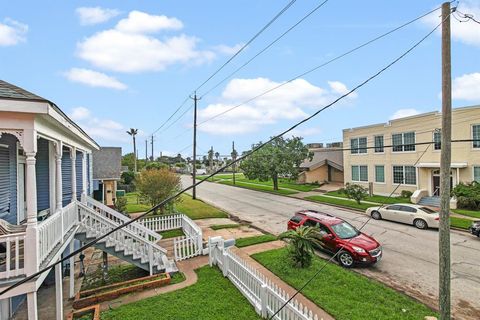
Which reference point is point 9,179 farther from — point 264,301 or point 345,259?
point 345,259

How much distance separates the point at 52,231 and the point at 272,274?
6.61 metres

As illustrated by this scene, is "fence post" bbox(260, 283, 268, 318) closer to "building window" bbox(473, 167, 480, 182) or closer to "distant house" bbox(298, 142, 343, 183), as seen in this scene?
"building window" bbox(473, 167, 480, 182)

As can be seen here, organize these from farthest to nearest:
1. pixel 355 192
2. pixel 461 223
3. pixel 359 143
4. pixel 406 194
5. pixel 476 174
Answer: pixel 359 143 → pixel 406 194 → pixel 355 192 → pixel 476 174 → pixel 461 223

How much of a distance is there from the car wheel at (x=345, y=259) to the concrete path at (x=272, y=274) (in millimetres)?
2854

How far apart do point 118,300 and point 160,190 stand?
9.37 m

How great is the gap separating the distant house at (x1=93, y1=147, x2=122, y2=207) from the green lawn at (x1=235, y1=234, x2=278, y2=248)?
573 inches

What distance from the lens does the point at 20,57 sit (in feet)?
34.6

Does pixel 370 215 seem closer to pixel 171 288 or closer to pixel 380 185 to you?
pixel 380 185

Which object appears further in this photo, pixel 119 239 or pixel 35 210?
pixel 119 239

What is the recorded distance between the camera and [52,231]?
612cm

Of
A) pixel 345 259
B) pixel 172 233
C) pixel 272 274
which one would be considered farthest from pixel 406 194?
pixel 172 233

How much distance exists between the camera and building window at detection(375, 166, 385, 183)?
27.3 metres

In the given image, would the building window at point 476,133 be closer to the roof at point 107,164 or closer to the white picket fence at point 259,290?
the white picket fence at point 259,290

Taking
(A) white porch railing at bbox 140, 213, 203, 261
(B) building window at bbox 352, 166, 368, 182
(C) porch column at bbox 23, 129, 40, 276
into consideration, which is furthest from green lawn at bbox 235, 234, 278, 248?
(B) building window at bbox 352, 166, 368, 182
